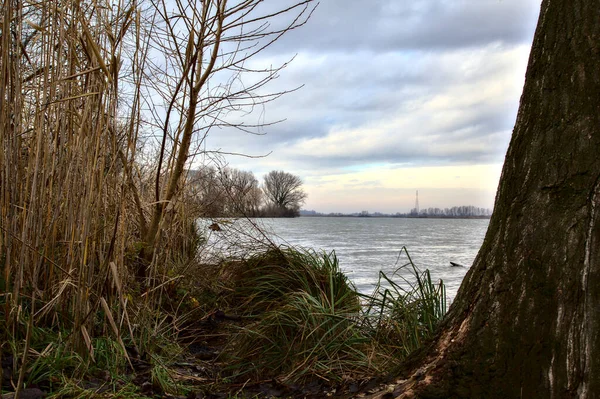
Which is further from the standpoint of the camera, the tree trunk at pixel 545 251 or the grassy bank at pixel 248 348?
the grassy bank at pixel 248 348

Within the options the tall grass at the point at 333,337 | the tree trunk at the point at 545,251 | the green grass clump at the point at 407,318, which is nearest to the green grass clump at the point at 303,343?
the tall grass at the point at 333,337

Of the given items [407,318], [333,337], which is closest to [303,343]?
[333,337]

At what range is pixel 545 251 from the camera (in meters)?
1.60

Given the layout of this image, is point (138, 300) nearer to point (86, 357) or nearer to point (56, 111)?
point (86, 357)

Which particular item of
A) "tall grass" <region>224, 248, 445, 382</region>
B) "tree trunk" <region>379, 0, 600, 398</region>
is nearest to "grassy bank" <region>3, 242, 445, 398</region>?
"tall grass" <region>224, 248, 445, 382</region>

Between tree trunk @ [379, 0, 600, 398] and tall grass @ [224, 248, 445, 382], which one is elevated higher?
tree trunk @ [379, 0, 600, 398]

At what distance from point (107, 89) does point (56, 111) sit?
0.97 feet

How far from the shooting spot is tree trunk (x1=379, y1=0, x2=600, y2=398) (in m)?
1.53

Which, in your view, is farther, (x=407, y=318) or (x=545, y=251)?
(x=407, y=318)

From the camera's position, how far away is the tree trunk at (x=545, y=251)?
153 centimetres

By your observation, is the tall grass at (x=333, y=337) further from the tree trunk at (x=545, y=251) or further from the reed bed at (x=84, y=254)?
the tree trunk at (x=545, y=251)

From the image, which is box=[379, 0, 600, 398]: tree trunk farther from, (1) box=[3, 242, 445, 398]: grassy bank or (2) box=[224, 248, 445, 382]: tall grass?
(2) box=[224, 248, 445, 382]: tall grass

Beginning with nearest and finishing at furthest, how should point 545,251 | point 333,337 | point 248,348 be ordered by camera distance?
1. point 545,251
2. point 333,337
3. point 248,348

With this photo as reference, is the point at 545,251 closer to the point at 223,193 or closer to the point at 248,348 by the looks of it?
the point at 248,348
